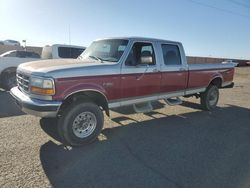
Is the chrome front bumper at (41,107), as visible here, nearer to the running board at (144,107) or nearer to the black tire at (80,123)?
the black tire at (80,123)

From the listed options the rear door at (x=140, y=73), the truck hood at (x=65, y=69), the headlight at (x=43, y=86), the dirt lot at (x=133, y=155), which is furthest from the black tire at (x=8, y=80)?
the rear door at (x=140, y=73)

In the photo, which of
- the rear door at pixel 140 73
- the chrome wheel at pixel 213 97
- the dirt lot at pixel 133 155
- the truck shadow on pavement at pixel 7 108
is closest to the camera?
the dirt lot at pixel 133 155

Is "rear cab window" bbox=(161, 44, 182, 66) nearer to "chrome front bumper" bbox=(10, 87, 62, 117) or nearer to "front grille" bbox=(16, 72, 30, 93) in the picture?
"chrome front bumper" bbox=(10, 87, 62, 117)

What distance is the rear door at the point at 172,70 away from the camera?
6.76 m

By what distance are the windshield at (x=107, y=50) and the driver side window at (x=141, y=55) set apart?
0.23 metres

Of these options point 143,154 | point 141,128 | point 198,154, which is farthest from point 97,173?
point 141,128

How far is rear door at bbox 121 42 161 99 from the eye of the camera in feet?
18.9

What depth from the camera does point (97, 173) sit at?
4.00 meters

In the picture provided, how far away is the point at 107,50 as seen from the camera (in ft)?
20.0

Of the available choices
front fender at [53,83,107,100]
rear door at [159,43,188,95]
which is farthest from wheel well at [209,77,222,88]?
front fender at [53,83,107,100]

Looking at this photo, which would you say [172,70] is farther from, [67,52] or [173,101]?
[67,52]

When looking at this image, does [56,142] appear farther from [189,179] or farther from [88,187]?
[189,179]

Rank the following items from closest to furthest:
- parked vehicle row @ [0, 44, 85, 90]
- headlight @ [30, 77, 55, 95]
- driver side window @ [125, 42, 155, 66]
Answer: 1. headlight @ [30, 77, 55, 95]
2. driver side window @ [125, 42, 155, 66]
3. parked vehicle row @ [0, 44, 85, 90]

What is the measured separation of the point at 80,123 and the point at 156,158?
5.29 feet
